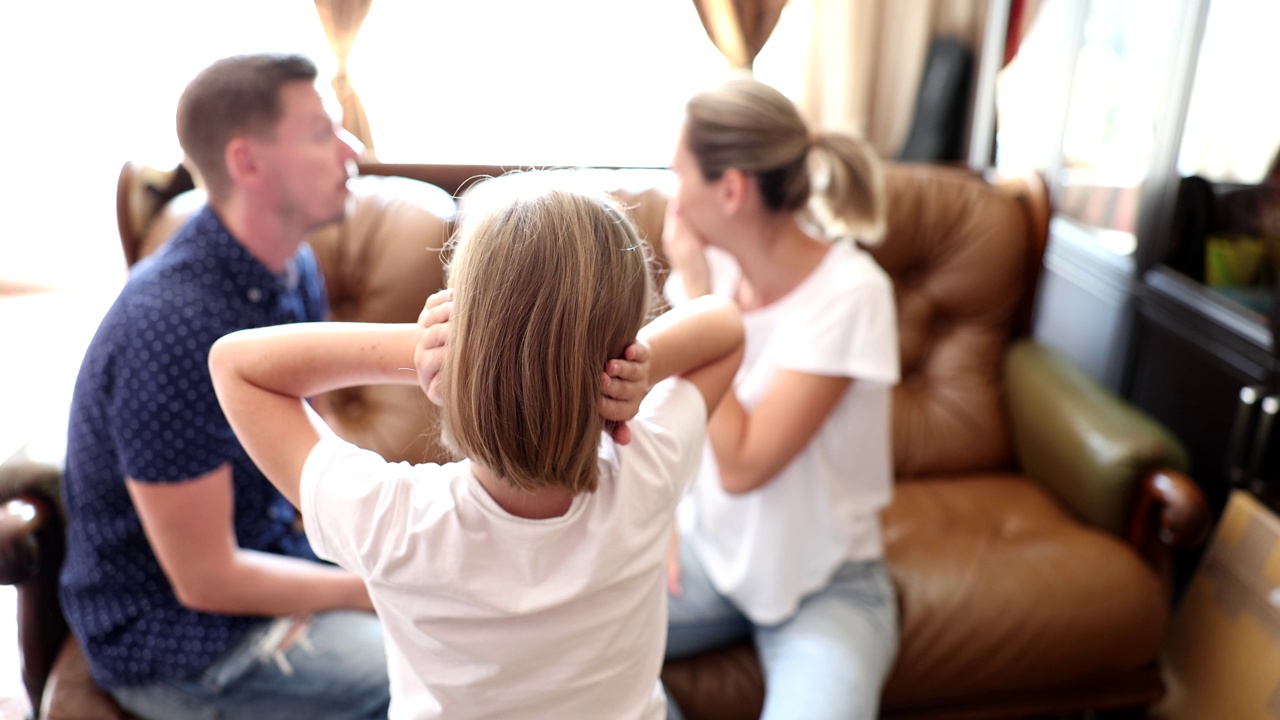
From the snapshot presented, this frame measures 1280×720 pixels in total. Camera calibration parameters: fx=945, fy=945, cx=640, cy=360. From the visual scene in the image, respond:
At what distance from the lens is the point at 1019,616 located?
1635mm

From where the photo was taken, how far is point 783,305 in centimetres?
146

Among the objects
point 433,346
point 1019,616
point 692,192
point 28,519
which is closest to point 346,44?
point 692,192

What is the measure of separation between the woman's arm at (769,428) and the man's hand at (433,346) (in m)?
0.61

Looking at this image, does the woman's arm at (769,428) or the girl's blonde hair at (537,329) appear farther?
the woman's arm at (769,428)

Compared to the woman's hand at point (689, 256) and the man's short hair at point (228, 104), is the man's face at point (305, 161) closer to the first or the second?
the man's short hair at point (228, 104)

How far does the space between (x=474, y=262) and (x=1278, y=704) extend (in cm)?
159

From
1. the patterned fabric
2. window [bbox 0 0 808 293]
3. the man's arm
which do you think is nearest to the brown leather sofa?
the patterned fabric

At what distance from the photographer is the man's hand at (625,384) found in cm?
81

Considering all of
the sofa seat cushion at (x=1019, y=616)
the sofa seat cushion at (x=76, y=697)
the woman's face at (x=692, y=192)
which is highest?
the woman's face at (x=692, y=192)

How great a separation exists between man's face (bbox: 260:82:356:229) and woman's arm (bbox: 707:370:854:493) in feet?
2.20

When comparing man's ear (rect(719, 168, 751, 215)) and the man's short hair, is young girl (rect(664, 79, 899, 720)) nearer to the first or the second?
man's ear (rect(719, 168, 751, 215))

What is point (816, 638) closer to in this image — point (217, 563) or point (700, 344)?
point (700, 344)

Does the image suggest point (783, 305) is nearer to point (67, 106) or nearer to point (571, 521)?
point (571, 521)

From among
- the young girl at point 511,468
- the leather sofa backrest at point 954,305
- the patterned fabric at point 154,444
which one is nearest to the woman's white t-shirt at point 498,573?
the young girl at point 511,468
